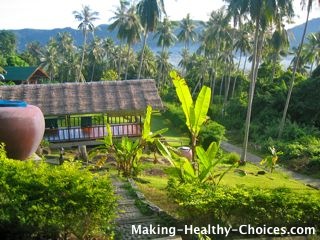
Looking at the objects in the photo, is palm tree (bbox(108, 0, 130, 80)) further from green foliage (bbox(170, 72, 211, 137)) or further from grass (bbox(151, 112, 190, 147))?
green foliage (bbox(170, 72, 211, 137))

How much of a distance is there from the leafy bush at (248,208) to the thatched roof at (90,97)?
13645 mm

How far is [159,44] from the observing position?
5550 cm

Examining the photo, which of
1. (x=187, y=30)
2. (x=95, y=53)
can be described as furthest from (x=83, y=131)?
(x=95, y=53)

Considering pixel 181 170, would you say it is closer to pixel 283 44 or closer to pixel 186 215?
pixel 186 215

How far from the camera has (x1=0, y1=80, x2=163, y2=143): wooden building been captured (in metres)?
21.3

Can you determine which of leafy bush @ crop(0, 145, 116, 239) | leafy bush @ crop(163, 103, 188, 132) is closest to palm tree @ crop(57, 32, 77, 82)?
leafy bush @ crop(163, 103, 188, 132)

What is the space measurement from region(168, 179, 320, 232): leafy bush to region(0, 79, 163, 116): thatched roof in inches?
537

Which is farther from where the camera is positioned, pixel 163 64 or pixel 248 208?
pixel 163 64

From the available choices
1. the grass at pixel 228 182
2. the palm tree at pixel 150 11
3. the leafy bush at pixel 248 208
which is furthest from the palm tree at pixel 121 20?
the leafy bush at pixel 248 208

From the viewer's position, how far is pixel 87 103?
21.7m

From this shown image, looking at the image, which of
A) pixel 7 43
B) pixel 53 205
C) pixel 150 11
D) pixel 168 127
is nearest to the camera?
pixel 53 205

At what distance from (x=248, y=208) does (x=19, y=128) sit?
745 centimetres

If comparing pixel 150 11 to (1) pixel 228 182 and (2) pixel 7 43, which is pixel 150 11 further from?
(2) pixel 7 43

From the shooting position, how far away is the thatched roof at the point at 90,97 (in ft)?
70.1
